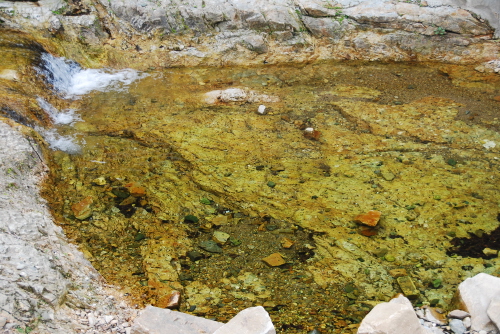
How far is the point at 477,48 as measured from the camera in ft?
21.5

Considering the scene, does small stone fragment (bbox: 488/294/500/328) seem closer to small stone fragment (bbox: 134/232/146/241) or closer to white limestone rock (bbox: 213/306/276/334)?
white limestone rock (bbox: 213/306/276/334)

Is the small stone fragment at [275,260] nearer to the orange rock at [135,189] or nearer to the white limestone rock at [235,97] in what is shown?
the orange rock at [135,189]

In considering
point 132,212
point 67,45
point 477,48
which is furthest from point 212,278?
point 477,48

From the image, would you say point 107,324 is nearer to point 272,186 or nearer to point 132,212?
point 132,212

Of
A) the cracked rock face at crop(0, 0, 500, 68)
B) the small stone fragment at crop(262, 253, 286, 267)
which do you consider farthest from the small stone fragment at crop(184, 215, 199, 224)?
the cracked rock face at crop(0, 0, 500, 68)

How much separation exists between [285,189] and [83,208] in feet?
6.02

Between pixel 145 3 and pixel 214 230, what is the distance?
4826 millimetres

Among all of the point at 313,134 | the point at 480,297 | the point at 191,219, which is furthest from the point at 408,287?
the point at 313,134

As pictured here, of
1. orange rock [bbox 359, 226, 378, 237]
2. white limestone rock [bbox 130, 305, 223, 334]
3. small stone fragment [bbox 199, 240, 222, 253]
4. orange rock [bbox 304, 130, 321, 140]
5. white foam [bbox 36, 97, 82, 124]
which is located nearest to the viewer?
white limestone rock [bbox 130, 305, 223, 334]

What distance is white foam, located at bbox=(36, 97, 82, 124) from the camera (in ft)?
16.6

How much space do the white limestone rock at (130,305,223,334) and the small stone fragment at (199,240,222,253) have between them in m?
0.90

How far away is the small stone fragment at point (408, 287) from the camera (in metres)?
2.86

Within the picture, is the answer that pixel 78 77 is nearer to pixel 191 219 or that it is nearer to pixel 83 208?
pixel 83 208

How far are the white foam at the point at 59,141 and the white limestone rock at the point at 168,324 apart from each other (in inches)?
103
